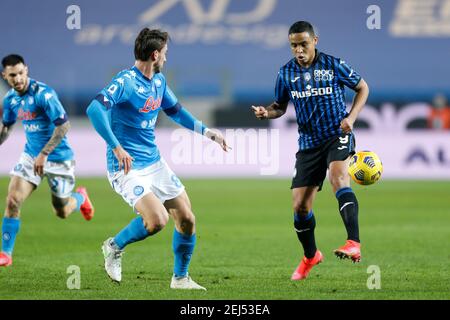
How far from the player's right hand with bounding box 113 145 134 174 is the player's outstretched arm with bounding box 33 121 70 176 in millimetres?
2161

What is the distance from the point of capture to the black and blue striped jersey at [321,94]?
7820 millimetres

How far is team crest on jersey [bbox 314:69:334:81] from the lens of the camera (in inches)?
308

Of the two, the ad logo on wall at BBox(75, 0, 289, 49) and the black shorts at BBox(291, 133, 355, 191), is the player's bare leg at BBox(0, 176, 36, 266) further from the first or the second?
the ad logo on wall at BBox(75, 0, 289, 49)

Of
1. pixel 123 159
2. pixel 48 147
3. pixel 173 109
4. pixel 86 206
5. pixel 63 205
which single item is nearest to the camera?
pixel 123 159

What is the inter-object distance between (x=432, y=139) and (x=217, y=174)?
554 centimetres

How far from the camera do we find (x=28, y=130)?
9500 mm

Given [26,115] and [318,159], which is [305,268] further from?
[26,115]

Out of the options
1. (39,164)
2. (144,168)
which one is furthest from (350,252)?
(39,164)

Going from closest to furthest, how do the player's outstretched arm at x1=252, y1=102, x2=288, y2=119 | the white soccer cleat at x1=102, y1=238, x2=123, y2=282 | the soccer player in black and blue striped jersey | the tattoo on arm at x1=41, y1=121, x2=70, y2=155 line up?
the white soccer cleat at x1=102, y1=238, x2=123, y2=282 → the soccer player in black and blue striped jersey → the player's outstretched arm at x1=252, y1=102, x2=288, y2=119 → the tattoo on arm at x1=41, y1=121, x2=70, y2=155

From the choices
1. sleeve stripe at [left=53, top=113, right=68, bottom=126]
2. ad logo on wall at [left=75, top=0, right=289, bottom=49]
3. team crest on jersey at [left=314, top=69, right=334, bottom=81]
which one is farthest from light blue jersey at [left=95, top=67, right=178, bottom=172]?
ad logo on wall at [left=75, top=0, right=289, bottom=49]

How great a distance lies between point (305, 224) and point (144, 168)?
5.68 ft

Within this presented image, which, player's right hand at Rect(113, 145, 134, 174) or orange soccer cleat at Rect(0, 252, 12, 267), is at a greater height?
player's right hand at Rect(113, 145, 134, 174)

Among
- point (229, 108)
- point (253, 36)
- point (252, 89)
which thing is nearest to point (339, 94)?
point (229, 108)

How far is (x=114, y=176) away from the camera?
727 cm
